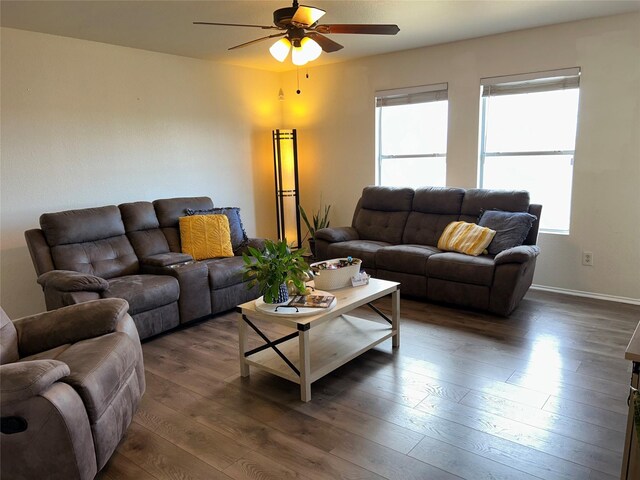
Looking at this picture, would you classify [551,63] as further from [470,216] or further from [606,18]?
[470,216]

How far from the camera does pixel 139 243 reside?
407cm

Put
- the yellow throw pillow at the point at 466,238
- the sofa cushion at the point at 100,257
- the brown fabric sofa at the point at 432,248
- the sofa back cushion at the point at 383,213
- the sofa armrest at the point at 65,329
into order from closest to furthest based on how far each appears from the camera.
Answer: the sofa armrest at the point at 65,329 → the sofa cushion at the point at 100,257 → the brown fabric sofa at the point at 432,248 → the yellow throw pillow at the point at 466,238 → the sofa back cushion at the point at 383,213

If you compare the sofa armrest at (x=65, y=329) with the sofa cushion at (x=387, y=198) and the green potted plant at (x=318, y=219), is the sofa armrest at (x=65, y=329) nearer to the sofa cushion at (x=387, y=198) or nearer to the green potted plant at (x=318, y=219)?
the sofa cushion at (x=387, y=198)

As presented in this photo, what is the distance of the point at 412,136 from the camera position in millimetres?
5293

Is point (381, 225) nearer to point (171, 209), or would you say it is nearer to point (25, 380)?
point (171, 209)

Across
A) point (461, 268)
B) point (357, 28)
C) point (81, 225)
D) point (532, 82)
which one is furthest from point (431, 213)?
point (81, 225)

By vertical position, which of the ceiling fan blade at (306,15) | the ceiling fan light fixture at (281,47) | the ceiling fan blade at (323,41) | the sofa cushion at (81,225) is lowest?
the sofa cushion at (81,225)

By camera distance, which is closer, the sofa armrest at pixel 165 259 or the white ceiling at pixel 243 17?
the white ceiling at pixel 243 17

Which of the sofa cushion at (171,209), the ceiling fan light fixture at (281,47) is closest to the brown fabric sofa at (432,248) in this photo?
the sofa cushion at (171,209)

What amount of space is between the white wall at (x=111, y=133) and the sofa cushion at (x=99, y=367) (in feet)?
7.52

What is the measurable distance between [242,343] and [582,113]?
142 inches

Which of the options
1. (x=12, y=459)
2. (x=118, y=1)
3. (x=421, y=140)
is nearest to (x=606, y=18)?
(x=421, y=140)

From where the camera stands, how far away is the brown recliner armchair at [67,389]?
1.67 metres

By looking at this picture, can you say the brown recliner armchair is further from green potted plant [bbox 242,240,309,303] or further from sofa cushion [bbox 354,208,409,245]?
sofa cushion [bbox 354,208,409,245]
